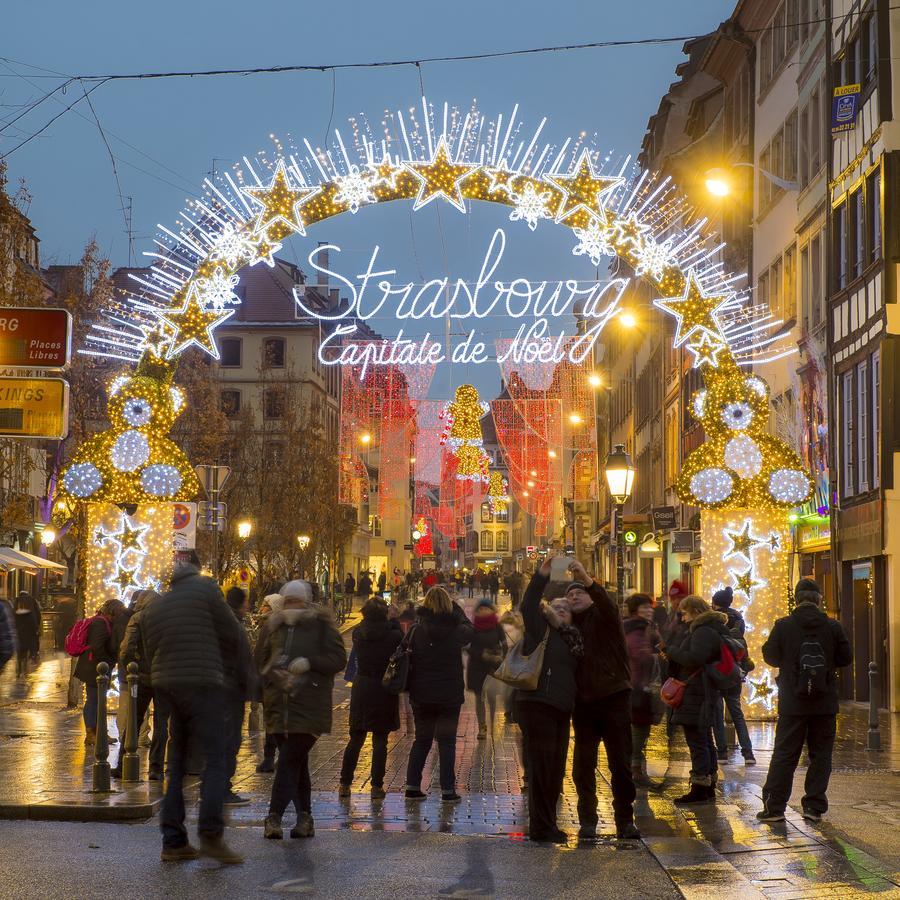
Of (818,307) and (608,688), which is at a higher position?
(818,307)

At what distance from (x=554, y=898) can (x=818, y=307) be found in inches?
908

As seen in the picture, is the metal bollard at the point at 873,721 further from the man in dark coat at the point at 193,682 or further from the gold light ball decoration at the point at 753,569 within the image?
the man in dark coat at the point at 193,682

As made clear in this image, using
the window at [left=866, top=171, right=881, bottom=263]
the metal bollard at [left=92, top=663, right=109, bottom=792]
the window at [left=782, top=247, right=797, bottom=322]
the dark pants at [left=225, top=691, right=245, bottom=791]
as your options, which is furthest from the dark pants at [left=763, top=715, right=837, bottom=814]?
the window at [left=782, top=247, right=797, bottom=322]

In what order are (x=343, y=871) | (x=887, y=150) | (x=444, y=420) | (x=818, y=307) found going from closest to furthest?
(x=343, y=871) < (x=887, y=150) < (x=818, y=307) < (x=444, y=420)

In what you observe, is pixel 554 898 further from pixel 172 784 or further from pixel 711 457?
pixel 711 457

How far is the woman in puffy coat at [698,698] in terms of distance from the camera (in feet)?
45.8

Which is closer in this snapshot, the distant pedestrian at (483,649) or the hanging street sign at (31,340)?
the hanging street sign at (31,340)

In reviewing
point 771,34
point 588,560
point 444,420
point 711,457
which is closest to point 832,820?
point 711,457

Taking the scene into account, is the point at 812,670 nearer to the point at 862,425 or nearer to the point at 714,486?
the point at 714,486

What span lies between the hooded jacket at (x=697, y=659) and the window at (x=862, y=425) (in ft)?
45.5

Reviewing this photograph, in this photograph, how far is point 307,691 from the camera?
11.8 meters

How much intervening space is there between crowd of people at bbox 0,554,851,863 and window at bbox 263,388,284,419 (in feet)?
161

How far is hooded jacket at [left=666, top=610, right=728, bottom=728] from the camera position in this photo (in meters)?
13.9

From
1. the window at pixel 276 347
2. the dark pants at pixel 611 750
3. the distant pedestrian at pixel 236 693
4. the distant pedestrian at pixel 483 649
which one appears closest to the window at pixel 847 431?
the distant pedestrian at pixel 483 649
